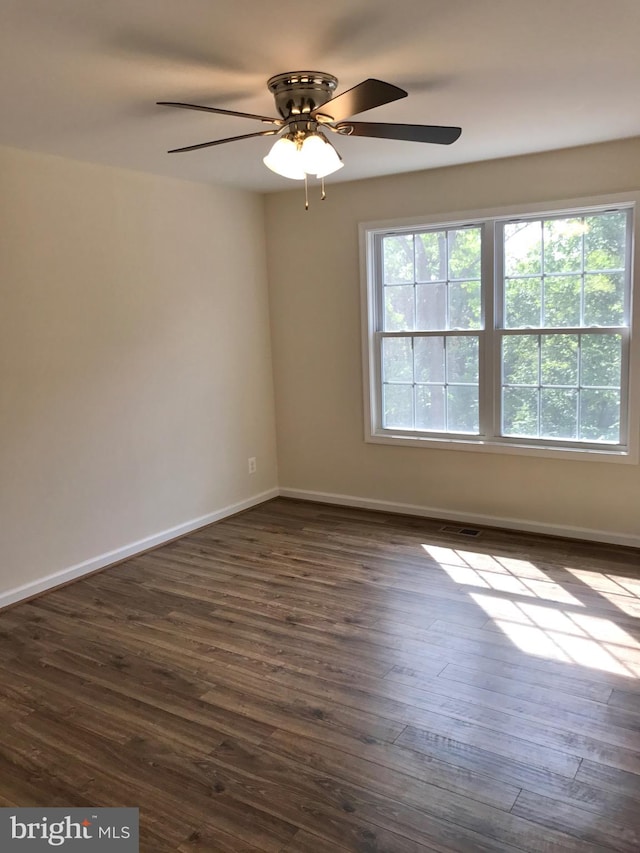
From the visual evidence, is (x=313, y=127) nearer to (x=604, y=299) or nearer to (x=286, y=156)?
(x=286, y=156)

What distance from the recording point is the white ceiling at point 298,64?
2035 millimetres

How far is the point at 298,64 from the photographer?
242 cm

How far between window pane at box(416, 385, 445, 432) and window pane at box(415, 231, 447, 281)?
2.53 feet

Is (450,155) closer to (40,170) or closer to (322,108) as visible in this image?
(322,108)

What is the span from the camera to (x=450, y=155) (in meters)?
3.98

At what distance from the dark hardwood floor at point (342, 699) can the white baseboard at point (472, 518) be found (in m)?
0.13

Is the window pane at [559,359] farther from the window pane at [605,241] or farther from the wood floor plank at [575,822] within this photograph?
the wood floor plank at [575,822]

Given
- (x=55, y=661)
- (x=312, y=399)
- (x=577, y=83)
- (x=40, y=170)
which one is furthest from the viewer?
(x=312, y=399)

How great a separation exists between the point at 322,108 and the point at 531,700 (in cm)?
236

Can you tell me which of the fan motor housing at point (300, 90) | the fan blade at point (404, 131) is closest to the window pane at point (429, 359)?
the fan blade at point (404, 131)

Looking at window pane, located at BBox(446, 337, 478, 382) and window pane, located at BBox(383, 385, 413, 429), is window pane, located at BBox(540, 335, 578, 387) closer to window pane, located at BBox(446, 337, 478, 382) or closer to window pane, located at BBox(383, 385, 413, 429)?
window pane, located at BBox(446, 337, 478, 382)

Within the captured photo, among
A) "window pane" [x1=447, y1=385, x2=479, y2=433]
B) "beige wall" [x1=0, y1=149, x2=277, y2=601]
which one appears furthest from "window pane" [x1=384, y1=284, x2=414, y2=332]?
"beige wall" [x1=0, y1=149, x2=277, y2=601]

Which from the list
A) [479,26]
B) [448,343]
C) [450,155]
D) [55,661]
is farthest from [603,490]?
[55,661]

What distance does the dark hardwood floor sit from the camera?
78.6 inches
